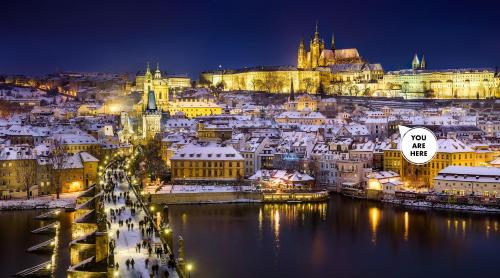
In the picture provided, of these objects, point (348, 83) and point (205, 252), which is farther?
point (348, 83)

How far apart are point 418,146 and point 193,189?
10.6 metres

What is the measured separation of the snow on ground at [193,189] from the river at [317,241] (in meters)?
1.53

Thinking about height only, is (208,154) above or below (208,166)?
above

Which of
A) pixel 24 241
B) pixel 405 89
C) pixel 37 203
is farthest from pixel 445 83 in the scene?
pixel 24 241

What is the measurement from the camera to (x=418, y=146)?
32.8m

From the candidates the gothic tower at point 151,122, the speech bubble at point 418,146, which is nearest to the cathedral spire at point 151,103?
the gothic tower at point 151,122

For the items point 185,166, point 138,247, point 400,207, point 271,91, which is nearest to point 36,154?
point 185,166

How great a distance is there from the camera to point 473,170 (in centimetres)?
3153

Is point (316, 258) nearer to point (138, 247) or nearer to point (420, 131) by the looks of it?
point (138, 247)

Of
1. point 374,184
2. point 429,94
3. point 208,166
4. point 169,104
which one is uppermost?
point 429,94

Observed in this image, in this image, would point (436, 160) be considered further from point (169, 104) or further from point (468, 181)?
point (169, 104)

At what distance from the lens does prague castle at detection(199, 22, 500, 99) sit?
81.8 metres

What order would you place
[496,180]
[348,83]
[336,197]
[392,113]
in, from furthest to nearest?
[348,83] → [392,113] → [336,197] → [496,180]

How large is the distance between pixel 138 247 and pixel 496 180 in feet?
63.3
